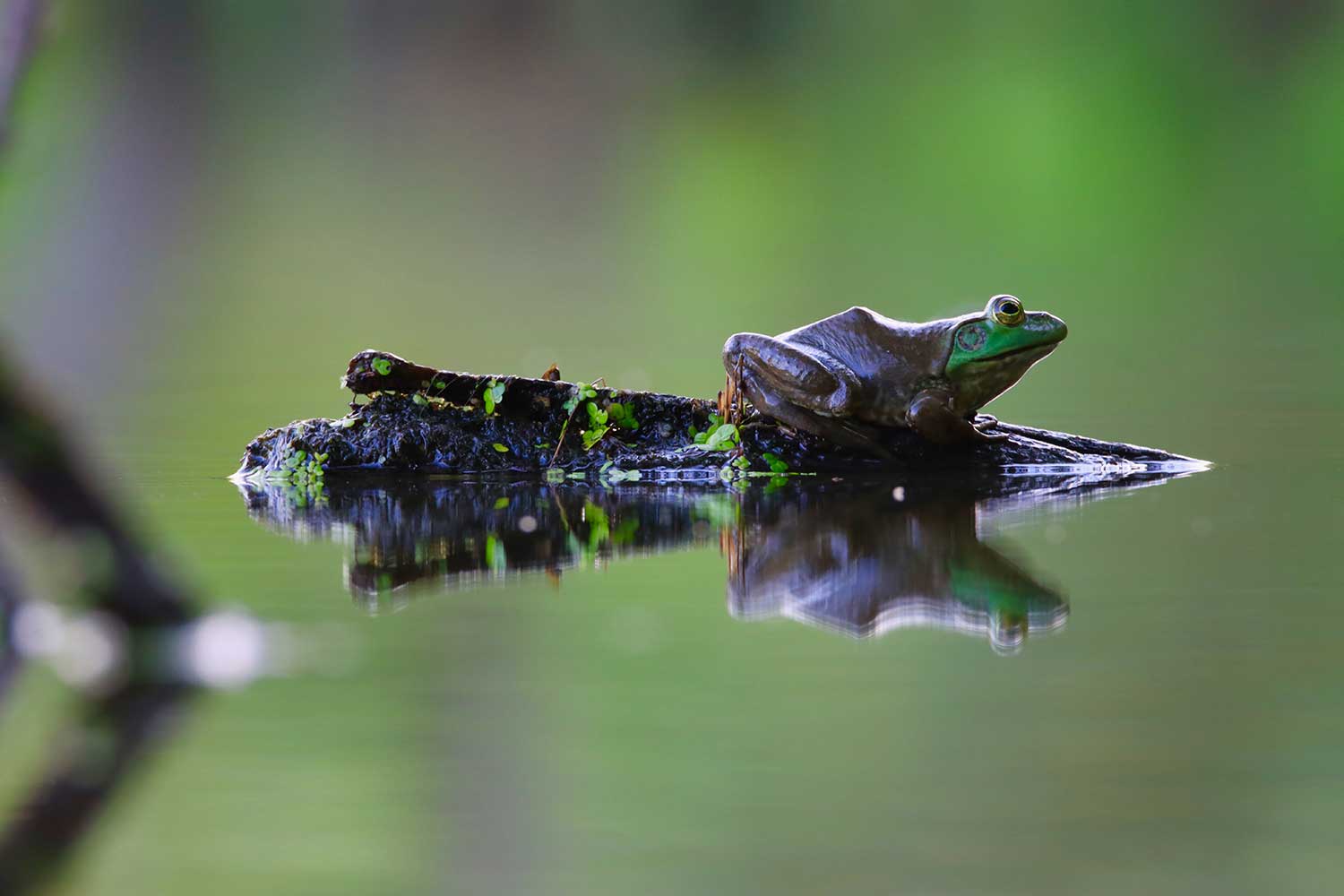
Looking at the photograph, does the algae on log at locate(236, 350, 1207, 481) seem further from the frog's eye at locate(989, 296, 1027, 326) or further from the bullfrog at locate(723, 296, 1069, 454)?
the frog's eye at locate(989, 296, 1027, 326)

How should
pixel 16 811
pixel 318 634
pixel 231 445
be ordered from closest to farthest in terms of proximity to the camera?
pixel 16 811, pixel 318 634, pixel 231 445

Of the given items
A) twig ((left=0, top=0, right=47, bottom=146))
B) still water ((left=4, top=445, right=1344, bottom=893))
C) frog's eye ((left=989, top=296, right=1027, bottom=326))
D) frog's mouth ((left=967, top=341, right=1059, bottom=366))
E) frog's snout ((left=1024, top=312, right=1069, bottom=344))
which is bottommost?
still water ((left=4, top=445, right=1344, bottom=893))

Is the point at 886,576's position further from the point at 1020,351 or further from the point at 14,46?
the point at 14,46

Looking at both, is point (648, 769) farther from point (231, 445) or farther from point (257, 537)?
point (231, 445)

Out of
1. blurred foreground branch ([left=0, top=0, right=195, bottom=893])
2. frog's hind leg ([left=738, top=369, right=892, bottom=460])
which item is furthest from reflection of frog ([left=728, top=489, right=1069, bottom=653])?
blurred foreground branch ([left=0, top=0, right=195, bottom=893])

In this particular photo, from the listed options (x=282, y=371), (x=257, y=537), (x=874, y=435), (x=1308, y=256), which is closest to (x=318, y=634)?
(x=257, y=537)

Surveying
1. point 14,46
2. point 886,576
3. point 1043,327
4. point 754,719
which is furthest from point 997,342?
point 14,46

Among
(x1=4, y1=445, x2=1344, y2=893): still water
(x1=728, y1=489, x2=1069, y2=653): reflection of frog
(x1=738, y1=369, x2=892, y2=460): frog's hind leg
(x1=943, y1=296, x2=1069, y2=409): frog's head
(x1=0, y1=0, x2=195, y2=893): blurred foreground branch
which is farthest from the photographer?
(x1=738, y1=369, x2=892, y2=460): frog's hind leg

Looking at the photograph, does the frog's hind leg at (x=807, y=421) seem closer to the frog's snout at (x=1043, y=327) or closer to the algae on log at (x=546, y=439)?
the algae on log at (x=546, y=439)
